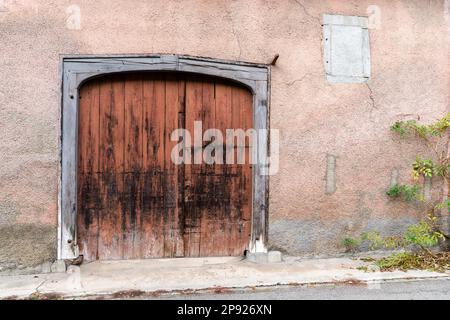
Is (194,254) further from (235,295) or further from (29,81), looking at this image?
(29,81)

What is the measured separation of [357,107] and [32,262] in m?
4.02

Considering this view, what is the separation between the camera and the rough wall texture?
14.9ft

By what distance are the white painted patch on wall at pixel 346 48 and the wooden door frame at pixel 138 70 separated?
2.67ft

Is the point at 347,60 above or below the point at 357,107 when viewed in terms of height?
above

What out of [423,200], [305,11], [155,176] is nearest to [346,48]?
[305,11]

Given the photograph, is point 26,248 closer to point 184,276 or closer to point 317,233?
point 184,276

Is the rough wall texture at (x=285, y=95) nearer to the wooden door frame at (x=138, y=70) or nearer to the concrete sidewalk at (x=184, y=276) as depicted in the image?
the wooden door frame at (x=138, y=70)

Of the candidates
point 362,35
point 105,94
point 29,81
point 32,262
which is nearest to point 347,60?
point 362,35

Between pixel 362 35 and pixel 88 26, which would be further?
pixel 362 35

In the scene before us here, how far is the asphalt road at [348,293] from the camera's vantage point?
4.05m

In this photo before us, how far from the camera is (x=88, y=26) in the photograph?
15.4 feet

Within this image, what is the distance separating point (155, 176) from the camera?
16.4ft

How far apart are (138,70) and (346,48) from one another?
245cm

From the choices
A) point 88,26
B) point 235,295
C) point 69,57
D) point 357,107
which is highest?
point 88,26
